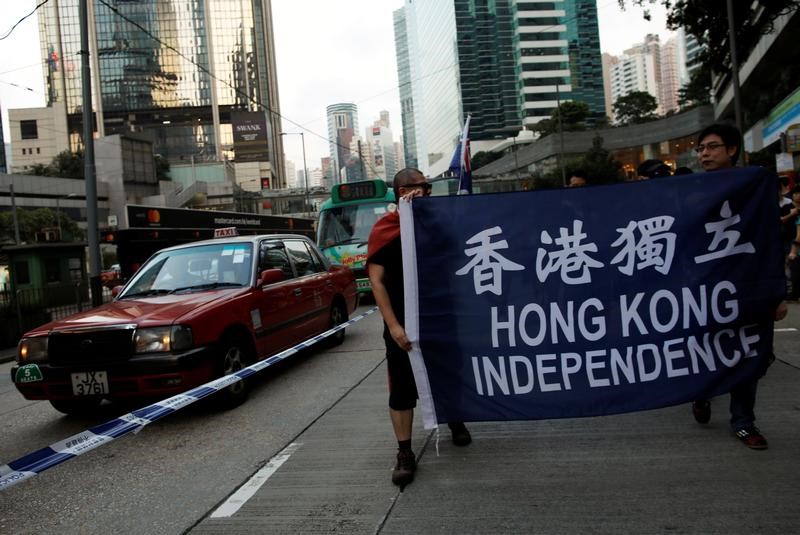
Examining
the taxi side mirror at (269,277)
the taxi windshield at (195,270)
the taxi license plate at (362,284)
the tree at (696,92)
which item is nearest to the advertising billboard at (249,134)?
the tree at (696,92)

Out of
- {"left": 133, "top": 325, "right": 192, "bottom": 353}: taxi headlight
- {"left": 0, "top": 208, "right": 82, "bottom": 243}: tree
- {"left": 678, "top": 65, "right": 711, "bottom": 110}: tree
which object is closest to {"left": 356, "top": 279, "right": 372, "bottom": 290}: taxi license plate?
{"left": 133, "top": 325, "right": 192, "bottom": 353}: taxi headlight

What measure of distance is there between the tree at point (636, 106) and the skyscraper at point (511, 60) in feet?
88.8

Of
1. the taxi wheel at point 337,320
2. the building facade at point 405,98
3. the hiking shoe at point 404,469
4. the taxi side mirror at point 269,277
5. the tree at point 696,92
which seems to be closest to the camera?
the hiking shoe at point 404,469

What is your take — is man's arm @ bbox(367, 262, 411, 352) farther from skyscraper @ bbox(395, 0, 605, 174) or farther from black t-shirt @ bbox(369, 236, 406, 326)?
skyscraper @ bbox(395, 0, 605, 174)

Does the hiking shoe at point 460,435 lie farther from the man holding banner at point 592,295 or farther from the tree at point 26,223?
the tree at point 26,223

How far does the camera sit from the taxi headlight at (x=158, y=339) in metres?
4.98

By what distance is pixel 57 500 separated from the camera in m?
3.71

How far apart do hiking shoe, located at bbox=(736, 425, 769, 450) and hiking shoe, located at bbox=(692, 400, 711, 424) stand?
38 centimetres

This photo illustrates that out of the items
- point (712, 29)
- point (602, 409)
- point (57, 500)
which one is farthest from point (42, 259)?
point (712, 29)

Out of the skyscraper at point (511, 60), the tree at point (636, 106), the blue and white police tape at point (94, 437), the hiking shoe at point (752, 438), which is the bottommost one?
the hiking shoe at point (752, 438)

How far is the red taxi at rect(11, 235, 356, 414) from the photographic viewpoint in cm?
499

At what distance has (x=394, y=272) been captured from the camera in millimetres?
3709

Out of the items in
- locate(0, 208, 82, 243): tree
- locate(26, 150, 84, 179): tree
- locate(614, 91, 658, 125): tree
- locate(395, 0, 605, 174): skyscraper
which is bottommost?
locate(0, 208, 82, 243): tree

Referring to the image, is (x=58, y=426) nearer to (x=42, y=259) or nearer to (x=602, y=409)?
(x=602, y=409)
